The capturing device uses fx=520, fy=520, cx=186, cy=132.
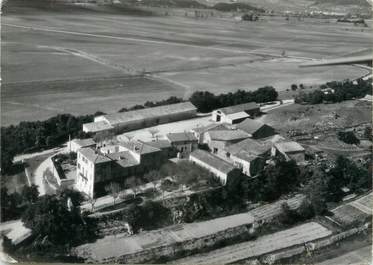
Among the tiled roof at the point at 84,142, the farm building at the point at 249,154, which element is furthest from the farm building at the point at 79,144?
the farm building at the point at 249,154

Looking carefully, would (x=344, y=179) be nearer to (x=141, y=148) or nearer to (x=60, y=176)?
(x=141, y=148)

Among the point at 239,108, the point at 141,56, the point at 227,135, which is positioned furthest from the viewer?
the point at 141,56

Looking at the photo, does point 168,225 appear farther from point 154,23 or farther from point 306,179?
point 154,23

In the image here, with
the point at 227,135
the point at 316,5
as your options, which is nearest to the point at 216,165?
the point at 227,135

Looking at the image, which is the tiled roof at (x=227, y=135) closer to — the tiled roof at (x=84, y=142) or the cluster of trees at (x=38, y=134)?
the tiled roof at (x=84, y=142)

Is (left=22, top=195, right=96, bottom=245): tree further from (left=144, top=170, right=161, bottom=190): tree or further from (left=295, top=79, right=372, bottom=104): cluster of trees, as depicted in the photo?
(left=295, top=79, right=372, bottom=104): cluster of trees

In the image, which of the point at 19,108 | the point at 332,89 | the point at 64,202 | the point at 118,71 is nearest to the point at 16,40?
the point at 118,71
